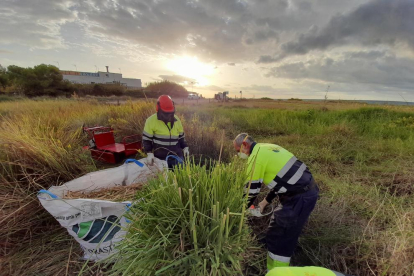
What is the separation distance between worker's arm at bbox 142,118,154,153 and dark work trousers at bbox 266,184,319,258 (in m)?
2.36

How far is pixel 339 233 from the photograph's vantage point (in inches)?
82.1

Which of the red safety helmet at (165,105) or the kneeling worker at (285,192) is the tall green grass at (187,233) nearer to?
the kneeling worker at (285,192)

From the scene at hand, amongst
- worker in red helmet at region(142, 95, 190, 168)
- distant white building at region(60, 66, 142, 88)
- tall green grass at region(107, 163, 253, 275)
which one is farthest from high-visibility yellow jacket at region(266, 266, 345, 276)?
distant white building at region(60, 66, 142, 88)

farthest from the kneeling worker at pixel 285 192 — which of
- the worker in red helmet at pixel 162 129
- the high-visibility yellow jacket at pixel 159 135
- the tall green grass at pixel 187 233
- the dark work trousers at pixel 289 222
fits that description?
the high-visibility yellow jacket at pixel 159 135

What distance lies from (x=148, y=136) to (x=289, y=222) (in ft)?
8.30

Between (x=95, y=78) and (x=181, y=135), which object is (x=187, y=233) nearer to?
(x=181, y=135)

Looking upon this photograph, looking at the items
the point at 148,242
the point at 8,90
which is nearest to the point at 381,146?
the point at 148,242

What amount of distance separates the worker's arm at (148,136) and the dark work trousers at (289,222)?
236 centimetres

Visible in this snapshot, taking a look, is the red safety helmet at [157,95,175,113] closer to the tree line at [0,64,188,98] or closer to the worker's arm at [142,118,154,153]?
the worker's arm at [142,118,154,153]

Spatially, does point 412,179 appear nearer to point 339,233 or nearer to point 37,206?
point 339,233

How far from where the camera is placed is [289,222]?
1870mm

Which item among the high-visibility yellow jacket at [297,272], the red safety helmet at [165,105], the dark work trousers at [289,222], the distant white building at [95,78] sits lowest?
the dark work trousers at [289,222]

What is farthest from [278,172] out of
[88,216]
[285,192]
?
[88,216]

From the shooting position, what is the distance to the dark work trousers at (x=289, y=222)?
187 centimetres
